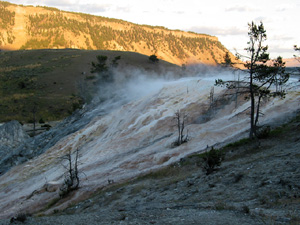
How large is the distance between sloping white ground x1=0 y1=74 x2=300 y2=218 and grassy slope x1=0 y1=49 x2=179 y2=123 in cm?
2635

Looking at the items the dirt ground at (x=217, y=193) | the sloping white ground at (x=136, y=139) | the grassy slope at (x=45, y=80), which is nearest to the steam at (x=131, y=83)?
the grassy slope at (x=45, y=80)

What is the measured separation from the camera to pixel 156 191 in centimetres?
1448

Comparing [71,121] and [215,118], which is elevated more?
[215,118]

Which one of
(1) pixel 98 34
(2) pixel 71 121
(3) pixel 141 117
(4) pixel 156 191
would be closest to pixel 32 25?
(1) pixel 98 34

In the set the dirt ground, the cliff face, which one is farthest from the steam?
the cliff face

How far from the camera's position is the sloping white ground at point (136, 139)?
2027 centimetres

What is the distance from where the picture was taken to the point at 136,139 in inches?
1022

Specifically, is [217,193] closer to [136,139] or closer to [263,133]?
[263,133]

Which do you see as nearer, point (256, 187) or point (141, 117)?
point (256, 187)

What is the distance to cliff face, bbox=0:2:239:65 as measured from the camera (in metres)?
157

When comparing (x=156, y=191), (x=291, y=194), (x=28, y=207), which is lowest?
(x=28, y=207)

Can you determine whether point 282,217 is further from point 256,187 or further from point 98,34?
point 98,34

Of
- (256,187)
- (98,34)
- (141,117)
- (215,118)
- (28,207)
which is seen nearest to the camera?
(256,187)

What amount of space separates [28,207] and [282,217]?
1517cm
